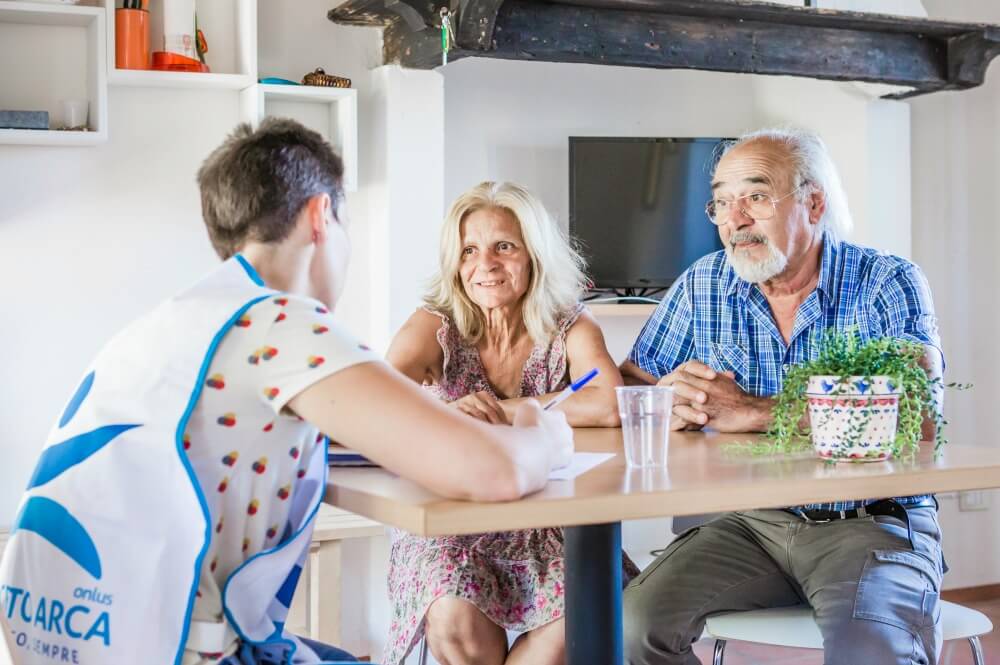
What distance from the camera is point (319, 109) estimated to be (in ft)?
10.6

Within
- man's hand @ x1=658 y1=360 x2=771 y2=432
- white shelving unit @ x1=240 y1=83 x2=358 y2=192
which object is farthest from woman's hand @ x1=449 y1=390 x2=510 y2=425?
white shelving unit @ x1=240 y1=83 x2=358 y2=192

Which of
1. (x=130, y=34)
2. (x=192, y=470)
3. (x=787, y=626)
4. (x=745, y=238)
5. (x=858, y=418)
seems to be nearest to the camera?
(x=192, y=470)

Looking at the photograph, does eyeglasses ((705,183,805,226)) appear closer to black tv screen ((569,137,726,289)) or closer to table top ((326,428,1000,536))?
table top ((326,428,1000,536))

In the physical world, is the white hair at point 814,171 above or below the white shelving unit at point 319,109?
below

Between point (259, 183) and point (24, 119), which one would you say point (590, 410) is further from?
point (24, 119)

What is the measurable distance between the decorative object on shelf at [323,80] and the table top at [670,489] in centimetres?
171

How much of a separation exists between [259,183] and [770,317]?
50.8 inches

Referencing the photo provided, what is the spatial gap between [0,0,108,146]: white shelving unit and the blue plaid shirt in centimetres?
143

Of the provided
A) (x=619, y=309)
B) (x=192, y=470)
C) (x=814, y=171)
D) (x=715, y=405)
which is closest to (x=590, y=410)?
(x=715, y=405)

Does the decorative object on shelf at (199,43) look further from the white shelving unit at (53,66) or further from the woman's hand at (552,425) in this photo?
the woman's hand at (552,425)

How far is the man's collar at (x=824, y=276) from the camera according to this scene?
235 cm

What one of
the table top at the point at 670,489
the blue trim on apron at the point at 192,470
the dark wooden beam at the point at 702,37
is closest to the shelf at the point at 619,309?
the dark wooden beam at the point at 702,37

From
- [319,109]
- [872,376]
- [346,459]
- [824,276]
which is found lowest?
[346,459]

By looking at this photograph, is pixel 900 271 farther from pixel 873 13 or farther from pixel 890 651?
pixel 873 13
